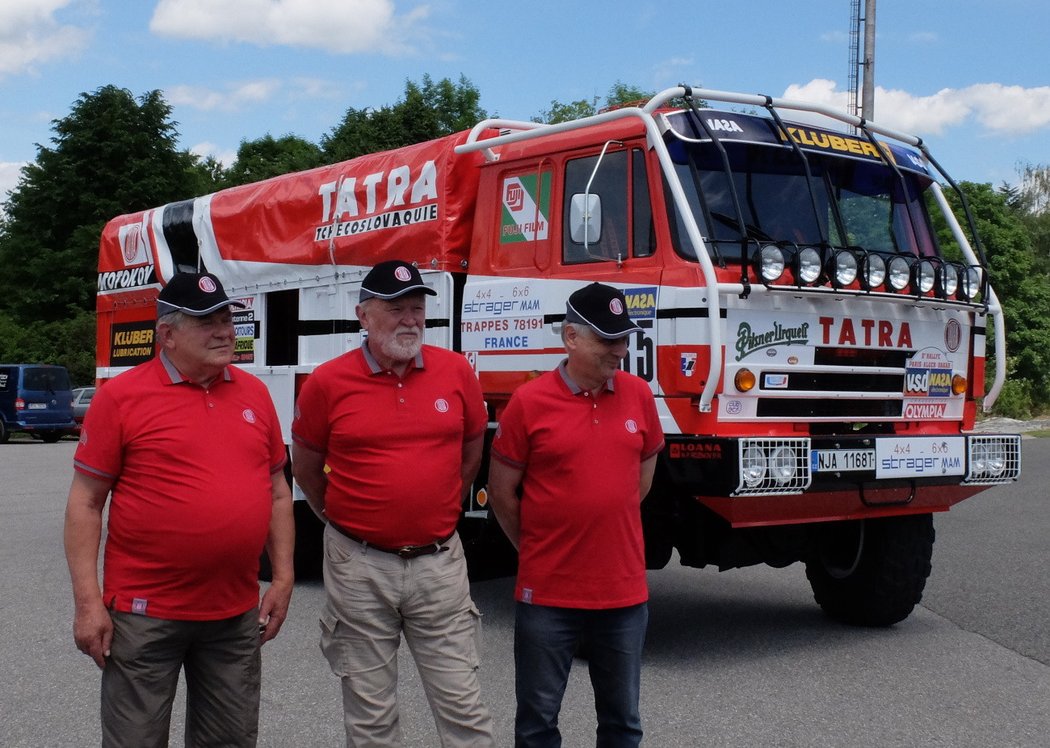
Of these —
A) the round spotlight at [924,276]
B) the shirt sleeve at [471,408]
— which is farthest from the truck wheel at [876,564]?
the shirt sleeve at [471,408]

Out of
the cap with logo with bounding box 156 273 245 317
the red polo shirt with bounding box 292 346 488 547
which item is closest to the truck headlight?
the red polo shirt with bounding box 292 346 488 547

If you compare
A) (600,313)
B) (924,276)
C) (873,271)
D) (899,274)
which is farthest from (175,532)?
(924,276)

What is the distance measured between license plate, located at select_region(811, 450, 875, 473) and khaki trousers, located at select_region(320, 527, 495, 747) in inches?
114

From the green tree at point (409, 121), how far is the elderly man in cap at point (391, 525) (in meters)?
35.0

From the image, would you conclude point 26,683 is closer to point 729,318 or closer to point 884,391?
point 729,318

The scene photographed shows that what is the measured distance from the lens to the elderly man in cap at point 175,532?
150 inches

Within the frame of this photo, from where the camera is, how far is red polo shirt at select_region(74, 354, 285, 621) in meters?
3.82

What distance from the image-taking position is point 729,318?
21.7 feet

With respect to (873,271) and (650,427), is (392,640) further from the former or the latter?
(873,271)

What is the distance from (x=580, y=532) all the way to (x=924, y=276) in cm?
385

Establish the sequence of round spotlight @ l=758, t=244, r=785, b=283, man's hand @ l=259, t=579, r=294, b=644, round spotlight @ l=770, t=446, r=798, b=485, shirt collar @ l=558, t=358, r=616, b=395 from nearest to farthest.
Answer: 1. man's hand @ l=259, t=579, r=294, b=644
2. shirt collar @ l=558, t=358, r=616, b=395
3. round spotlight @ l=770, t=446, r=798, b=485
4. round spotlight @ l=758, t=244, r=785, b=283

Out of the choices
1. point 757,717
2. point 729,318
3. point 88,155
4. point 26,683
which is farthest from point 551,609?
Result: point 88,155

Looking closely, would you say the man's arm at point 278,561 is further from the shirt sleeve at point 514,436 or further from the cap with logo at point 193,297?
the shirt sleeve at point 514,436

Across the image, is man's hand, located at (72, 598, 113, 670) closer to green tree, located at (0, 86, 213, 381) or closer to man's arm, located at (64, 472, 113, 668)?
man's arm, located at (64, 472, 113, 668)
